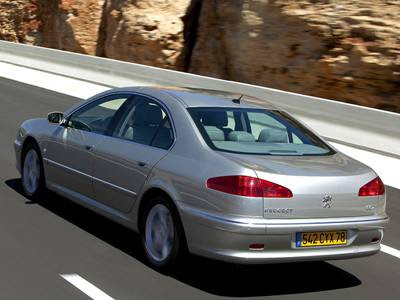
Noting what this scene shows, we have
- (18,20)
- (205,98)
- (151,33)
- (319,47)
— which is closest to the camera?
(205,98)

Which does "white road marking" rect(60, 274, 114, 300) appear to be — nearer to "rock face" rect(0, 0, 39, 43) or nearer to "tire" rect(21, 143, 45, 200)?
"tire" rect(21, 143, 45, 200)

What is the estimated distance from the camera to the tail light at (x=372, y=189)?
5938 millimetres

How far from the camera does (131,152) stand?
21.6 ft

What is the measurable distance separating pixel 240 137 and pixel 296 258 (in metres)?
1.16

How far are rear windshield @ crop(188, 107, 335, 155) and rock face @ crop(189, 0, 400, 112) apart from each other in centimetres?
872

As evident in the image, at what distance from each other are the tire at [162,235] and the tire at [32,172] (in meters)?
2.12

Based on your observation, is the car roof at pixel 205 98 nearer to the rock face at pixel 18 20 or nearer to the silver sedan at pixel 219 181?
the silver sedan at pixel 219 181

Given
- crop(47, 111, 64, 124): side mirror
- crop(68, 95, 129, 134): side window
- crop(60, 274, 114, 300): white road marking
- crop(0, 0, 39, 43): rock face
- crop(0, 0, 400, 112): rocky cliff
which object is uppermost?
crop(68, 95, 129, 134): side window

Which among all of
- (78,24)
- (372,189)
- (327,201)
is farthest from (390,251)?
(78,24)

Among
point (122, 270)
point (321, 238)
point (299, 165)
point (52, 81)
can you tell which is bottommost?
point (52, 81)

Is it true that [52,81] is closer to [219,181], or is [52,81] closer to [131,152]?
[131,152]

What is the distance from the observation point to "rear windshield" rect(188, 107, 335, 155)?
6.14 m

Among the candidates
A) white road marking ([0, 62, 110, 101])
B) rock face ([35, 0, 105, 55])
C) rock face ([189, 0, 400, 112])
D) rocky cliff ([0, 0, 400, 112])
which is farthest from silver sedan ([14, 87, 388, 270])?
rock face ([35, 0, 105, 55])

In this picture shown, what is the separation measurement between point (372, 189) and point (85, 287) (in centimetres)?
231
